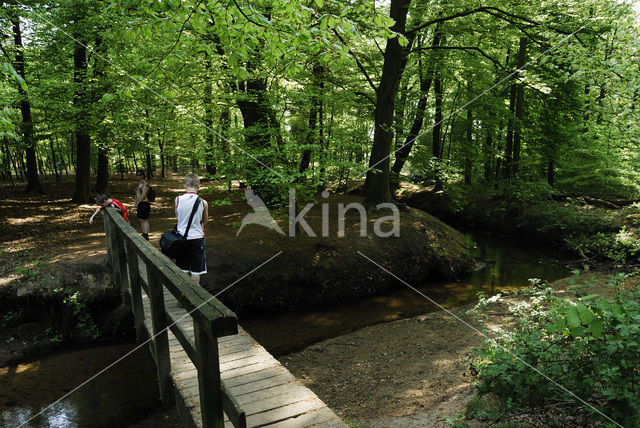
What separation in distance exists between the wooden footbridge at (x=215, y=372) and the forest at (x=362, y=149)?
69.7 inches

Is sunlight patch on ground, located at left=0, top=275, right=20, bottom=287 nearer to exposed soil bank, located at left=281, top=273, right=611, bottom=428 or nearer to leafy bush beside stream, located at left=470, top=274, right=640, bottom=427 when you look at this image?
exposed soil bank, located at left=281, top=273, right=611, bottom=428

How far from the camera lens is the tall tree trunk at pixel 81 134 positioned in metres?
12.2

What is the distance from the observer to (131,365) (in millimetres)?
7180

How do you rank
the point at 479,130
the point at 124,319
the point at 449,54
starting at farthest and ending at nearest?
the point at 479,130, the point at 449,54, the point at 124,319

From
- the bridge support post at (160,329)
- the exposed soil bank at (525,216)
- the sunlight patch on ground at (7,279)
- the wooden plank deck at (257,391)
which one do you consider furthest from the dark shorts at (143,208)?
the exposed soil bank at (525,216)

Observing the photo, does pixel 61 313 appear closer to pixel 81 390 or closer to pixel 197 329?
pixel 81 390

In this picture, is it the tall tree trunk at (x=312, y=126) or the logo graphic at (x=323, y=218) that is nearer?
the tall tree trunk at (x=312, y=126)

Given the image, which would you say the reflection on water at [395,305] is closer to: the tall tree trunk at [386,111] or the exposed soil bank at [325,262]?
the exposed soil bank at [325,262]

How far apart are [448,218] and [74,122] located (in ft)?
59.6

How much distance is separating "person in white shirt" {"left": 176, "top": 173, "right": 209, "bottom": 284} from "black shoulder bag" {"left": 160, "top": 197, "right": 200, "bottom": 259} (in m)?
0.04

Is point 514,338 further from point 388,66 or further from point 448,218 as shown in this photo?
point 448,218

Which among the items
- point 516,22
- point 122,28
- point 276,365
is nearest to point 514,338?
point 276,365

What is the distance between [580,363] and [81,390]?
7.37 meters

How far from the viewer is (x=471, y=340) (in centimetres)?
781
